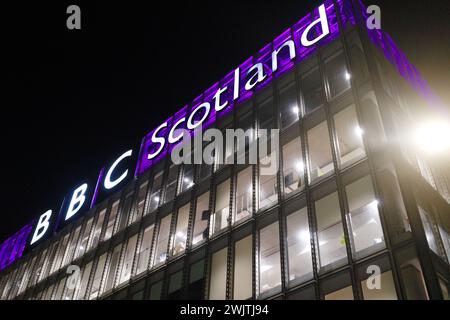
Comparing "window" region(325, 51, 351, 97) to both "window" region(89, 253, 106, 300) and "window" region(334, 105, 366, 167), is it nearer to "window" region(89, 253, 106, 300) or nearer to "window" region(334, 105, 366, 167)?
"window" region(334, 105, 366, 167)

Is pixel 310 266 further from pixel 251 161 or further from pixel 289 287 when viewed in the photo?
pixel 251 161

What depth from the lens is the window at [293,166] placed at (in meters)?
21.5

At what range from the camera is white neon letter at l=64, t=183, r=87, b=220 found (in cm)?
3975

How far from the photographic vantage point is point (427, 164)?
859 inches

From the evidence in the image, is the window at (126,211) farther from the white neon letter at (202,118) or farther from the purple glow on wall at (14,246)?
the purple glow on wall at (14,246)

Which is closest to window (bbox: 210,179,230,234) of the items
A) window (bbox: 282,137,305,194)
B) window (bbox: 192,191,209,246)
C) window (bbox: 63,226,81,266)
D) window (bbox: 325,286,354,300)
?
window (bbox: 192,191,209,246)

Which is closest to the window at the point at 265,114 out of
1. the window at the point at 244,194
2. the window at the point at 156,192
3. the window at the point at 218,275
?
the window at the point at 244,194

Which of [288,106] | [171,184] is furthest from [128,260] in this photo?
[288,106]

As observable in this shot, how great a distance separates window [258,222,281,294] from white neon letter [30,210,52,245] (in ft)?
94.8

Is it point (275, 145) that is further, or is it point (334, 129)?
point (275, 145)


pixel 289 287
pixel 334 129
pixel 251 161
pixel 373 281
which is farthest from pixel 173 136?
pixel 373 281

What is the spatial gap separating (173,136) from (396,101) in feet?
53.4
